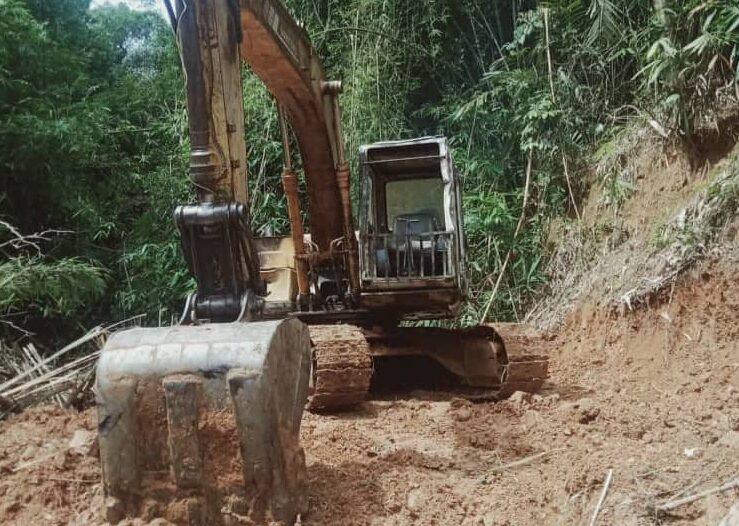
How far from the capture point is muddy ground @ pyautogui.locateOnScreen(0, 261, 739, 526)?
9.98 ft

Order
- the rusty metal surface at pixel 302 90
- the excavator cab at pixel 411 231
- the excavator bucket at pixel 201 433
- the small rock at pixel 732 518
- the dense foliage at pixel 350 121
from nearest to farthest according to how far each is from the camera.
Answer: the small rock at pixel 732 518 < the excavator bucket at pixel 201 433 < the rusty metal surface at pixel 302 90 < the excavator cab at pixel 411 231 < the dense foliage at pixel 350 121

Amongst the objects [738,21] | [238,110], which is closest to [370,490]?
[238,110]

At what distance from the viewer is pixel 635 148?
771 cm

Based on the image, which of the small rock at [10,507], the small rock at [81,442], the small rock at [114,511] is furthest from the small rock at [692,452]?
the small rock at [10,507]

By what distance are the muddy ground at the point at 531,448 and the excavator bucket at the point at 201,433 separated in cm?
21

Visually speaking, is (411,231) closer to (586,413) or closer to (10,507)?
(586,413)

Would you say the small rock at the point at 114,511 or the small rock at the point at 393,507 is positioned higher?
the small rock at the point at 114,511

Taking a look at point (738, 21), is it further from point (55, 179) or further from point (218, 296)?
point (55, 179)

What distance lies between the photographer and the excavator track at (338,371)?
15.6ft

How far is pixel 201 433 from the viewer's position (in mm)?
2777

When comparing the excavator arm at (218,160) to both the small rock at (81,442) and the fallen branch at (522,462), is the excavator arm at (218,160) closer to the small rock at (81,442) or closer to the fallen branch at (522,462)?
the small rock at (81,442)

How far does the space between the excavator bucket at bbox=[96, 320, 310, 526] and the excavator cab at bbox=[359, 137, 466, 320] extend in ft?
8.74

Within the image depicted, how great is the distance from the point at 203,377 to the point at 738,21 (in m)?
5.31

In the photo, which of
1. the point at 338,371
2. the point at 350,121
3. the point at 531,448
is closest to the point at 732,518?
the point at 531,448
